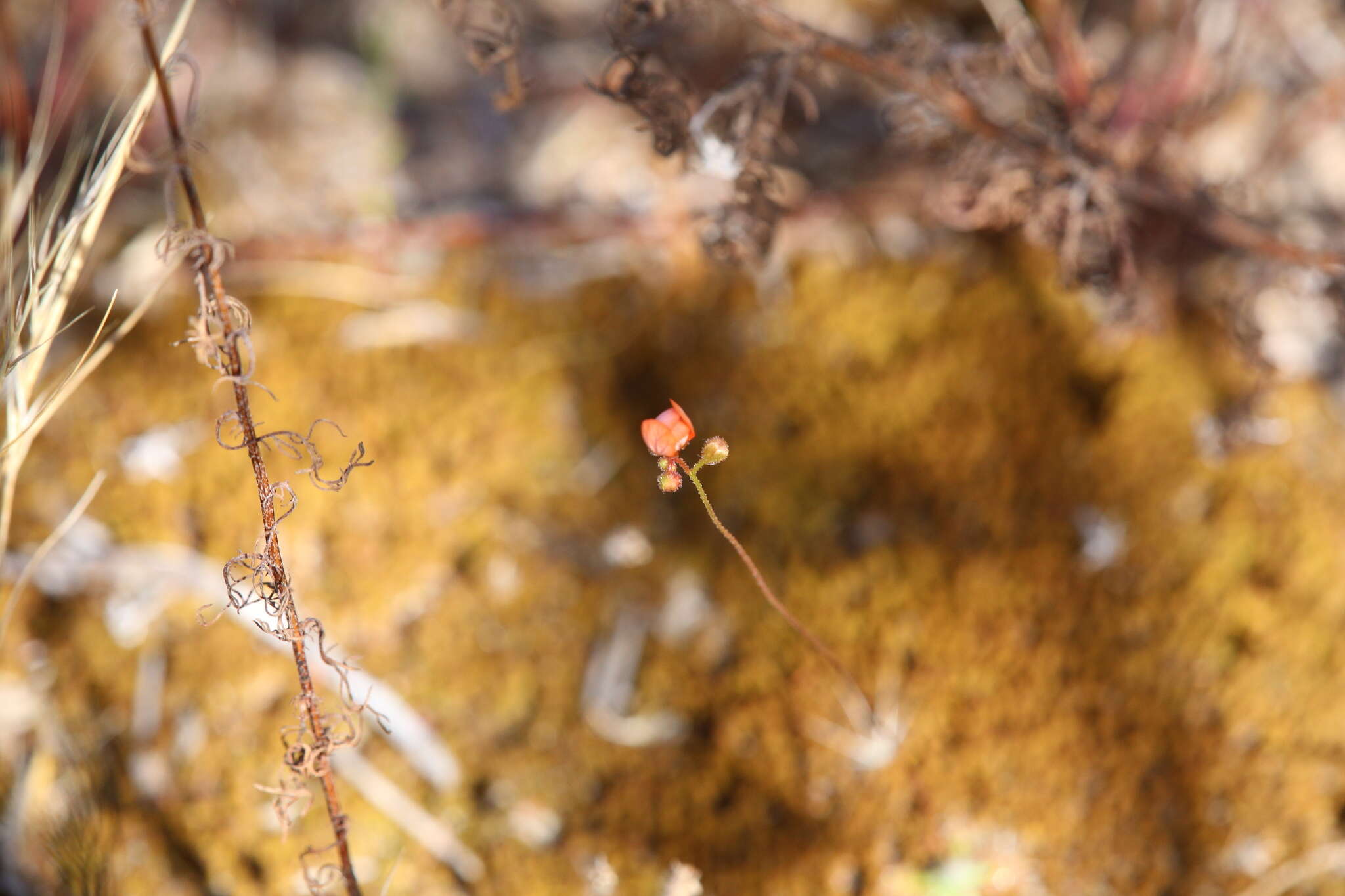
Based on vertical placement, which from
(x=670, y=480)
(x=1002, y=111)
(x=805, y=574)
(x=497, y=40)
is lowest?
(x=805, y=574)

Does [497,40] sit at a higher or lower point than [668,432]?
higher

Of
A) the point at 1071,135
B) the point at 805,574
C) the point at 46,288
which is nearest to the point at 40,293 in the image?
the point at 46,288

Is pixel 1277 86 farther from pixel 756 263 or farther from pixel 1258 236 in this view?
pixel 756 263

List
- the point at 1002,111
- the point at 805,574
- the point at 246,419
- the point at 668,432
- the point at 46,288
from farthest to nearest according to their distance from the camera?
the point at 1002,111, the point at 805,574, the point at 46,288, the point at 668,432, the point at 246,419

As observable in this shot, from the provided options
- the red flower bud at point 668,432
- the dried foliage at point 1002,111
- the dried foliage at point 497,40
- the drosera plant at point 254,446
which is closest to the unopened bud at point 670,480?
the red flower bud at point 668,432

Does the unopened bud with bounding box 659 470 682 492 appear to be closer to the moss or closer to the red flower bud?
the red flower bud

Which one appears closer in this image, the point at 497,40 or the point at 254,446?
the point at 254,446

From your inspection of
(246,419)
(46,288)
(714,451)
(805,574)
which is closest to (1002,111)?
(805,574)

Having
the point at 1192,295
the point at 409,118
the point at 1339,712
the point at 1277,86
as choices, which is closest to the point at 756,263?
the point at 1192,295

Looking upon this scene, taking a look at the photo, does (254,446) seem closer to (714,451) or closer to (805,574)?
(714,451)

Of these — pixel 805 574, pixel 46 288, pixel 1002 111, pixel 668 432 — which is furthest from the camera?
pixel 1002 111
